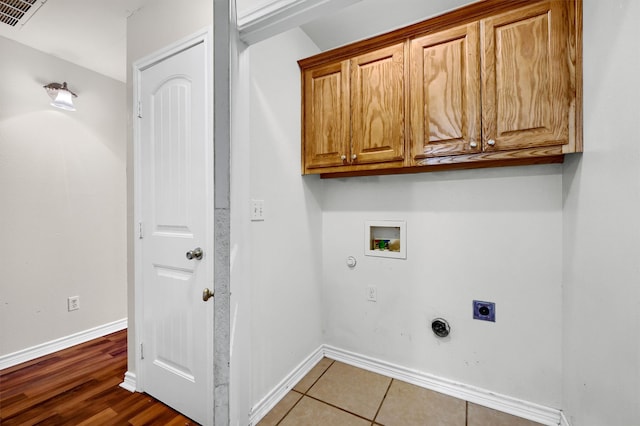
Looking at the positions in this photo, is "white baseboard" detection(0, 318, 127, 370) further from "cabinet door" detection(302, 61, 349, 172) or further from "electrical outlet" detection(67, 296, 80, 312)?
"cabinet door" detection(302, 61, 349, 172)

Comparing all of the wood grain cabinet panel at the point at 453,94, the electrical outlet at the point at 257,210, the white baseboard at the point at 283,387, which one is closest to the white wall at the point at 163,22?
the electrical outlet at the point at 257,210

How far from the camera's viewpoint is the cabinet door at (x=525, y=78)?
97 centimetres

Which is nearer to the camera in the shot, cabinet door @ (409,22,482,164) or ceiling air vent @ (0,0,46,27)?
ceiling air vent @ (0,0,46,27)

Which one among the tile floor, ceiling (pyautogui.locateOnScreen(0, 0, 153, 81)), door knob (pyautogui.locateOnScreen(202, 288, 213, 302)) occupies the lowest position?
the tile floor

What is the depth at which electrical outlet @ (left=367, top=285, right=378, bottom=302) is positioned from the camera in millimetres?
1554

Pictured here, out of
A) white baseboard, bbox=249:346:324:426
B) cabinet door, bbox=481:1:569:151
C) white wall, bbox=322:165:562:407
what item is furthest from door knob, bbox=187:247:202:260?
cabinet door, bbox=481:1:569:151

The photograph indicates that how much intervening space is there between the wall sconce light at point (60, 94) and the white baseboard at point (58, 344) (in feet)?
2.04

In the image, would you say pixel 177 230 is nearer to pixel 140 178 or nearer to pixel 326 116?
pixel 140 178

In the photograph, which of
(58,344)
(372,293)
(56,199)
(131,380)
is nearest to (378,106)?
(372,293)

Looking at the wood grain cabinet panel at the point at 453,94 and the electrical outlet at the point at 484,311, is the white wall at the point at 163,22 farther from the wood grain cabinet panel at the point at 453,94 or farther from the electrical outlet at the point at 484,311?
the electrical outlet at the point at 484,311

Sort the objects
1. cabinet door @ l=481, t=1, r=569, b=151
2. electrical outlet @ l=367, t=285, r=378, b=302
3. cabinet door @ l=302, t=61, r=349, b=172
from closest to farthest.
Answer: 1. cabinet door @ l=481, t=1, r=569, b=151
2. cabinet door @ l=302, t=61, r=349, b=172
3. electrical outlet @ l=367, t=285, r=378, b=302

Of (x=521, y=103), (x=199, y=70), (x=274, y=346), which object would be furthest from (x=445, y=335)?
(x=199, y=70)

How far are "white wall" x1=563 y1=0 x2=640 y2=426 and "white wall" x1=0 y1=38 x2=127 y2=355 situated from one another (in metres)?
1.37

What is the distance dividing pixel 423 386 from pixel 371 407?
1.16ft
